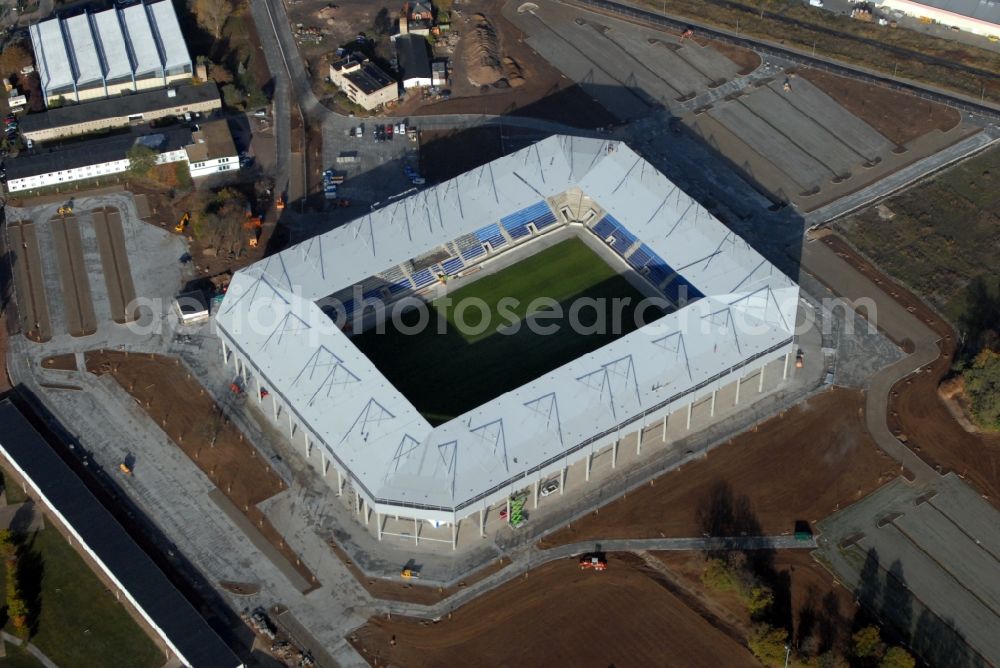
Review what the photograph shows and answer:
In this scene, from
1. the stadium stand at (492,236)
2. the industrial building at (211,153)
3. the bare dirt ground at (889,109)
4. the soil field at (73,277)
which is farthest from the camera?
the bare dirt ground at (889,109)

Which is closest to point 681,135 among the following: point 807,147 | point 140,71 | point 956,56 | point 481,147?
point 807,147

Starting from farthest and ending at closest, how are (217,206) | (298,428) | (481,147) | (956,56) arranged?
1. (956,56)
2. (481,147)
3. (217,206)
4. (298,428)

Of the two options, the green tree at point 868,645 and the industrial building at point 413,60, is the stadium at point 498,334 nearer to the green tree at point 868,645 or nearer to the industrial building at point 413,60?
the green tree at point 868,645

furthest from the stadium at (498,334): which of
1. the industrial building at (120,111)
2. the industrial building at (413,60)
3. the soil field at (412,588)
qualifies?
the industrial building at (120,111)

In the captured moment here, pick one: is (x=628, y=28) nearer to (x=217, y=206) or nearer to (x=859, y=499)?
(x=217, y=206)

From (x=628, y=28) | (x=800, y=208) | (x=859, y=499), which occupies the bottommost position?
(x=859, y=499)

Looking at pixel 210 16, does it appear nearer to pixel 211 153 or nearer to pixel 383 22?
pixel 383 22

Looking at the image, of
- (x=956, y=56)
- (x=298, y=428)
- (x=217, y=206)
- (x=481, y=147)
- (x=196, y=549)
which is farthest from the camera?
(x=956, y=56)
